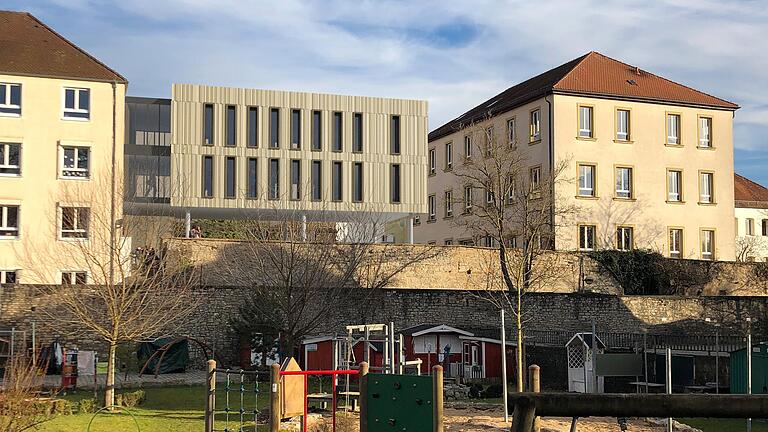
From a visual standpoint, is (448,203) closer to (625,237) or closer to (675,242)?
(625,237)

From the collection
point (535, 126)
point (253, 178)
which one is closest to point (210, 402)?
point (253, 178)

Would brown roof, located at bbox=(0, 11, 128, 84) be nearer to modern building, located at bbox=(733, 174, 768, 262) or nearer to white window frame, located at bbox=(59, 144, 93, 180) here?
white window frame, located at bbox=(59, 144, 93, 180)

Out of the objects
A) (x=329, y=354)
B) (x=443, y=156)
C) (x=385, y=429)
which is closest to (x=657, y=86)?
(x=443, y=156)

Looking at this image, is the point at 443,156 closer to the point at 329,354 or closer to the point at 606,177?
the point at 606,177

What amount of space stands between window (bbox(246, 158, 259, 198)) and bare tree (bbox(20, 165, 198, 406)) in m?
4.61

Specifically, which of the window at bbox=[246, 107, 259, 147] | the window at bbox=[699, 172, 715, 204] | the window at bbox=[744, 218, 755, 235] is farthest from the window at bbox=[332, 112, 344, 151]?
the window at bbox=[744, 218, 755, 235]

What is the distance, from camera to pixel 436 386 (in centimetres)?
1422

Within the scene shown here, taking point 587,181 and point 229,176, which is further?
point 587,181

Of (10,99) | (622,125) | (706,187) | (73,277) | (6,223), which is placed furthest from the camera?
(706,187)

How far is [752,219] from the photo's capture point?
219 feet

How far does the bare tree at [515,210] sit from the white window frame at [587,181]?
1.32m

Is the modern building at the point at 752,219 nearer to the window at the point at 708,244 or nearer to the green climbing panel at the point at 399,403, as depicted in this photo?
the window at the point at 708,244

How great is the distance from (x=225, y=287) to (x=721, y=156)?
99.7 feet

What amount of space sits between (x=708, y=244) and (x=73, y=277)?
33.5 meters
